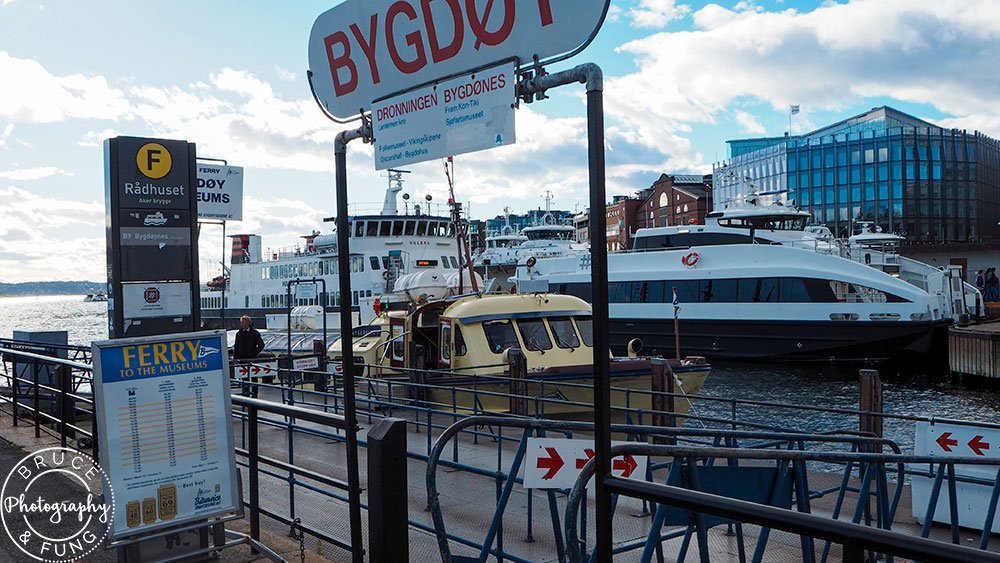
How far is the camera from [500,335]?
14.6 m

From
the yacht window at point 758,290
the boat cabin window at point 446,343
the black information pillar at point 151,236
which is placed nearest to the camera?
the black information pillar at point 151,236

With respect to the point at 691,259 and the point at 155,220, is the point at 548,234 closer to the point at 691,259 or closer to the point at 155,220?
the point at 691,259

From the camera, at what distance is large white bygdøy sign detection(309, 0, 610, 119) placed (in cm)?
335

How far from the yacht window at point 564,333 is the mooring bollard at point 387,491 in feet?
35.7

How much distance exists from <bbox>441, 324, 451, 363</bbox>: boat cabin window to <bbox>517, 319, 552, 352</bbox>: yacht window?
4.42 ft

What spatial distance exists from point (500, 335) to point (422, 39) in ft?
35.8

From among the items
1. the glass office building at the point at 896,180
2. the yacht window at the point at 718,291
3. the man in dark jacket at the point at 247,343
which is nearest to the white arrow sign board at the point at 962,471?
the man in dark jacket at the point at 247,343

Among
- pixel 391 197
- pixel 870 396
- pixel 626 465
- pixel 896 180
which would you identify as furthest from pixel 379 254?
pixel 896 180

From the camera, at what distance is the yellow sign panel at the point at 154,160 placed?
16.6 ft

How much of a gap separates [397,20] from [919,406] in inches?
872

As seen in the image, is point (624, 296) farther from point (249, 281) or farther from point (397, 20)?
point (397, 20)

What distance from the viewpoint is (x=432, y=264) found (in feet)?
123

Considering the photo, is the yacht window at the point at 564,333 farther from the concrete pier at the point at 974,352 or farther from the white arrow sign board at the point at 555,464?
the concrete pier at the point at 974,352

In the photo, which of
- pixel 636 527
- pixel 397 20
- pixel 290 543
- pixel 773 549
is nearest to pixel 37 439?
pixel 290 543
